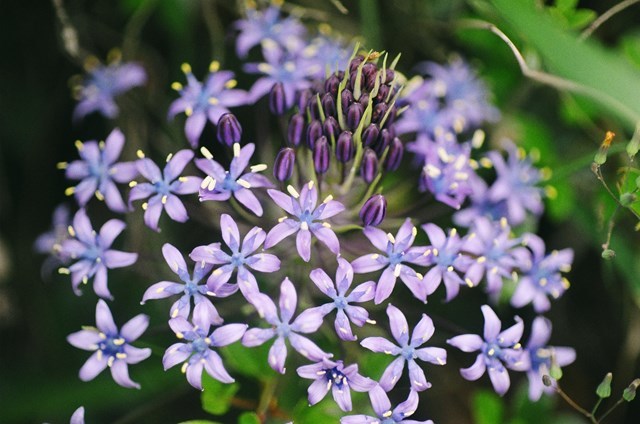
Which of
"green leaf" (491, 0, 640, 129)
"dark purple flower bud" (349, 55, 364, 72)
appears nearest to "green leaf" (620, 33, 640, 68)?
"green leaf" (491, 0, 640, 129)

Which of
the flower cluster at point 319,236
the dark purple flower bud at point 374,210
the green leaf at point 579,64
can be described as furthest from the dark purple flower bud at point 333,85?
the green leaf at point 579,64

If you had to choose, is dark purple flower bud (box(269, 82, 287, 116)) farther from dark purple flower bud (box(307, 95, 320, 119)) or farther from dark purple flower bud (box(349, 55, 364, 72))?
dark purple flower bud (box(349, 55, 364, 72))

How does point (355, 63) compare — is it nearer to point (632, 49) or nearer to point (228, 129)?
point (228, 129)

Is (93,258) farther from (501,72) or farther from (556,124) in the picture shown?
(556,124)

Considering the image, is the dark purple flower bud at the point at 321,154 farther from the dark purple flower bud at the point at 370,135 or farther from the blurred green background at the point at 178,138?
the blurred green background at the point at 178,138

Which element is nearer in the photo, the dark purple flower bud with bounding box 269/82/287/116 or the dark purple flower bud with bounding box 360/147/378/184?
the dark purple flower bud with bounding box 360/147/378/184

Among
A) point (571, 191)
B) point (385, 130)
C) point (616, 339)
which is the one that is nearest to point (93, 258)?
point (385, 130)
